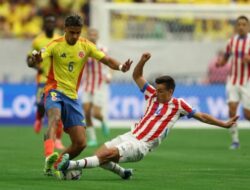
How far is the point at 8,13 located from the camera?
1206 inches

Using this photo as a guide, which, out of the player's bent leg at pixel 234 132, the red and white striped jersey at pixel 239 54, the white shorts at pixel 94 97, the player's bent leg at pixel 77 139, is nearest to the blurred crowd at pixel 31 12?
the white shorts at pixel 94 97

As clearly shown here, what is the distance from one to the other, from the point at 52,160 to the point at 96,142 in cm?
804

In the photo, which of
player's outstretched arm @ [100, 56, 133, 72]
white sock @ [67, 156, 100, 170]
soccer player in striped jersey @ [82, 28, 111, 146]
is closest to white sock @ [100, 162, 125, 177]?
white sock @ [67, 156, 100, 170]

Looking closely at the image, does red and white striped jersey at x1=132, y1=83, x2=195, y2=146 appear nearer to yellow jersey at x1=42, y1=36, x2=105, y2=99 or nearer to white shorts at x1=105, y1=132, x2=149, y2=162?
white shorts at x1=105, y1=132, x2=149, y2=162

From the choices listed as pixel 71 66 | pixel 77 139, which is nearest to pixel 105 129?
pixel 71 66

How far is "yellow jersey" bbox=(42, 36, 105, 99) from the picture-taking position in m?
12.9

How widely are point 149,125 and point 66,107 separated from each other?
1341 mm

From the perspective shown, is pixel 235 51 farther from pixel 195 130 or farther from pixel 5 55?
pixel 5 55

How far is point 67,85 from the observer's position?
12938mm

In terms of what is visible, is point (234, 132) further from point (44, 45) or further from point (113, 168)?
point (113, 168)

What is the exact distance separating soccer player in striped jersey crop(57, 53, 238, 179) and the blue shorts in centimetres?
91

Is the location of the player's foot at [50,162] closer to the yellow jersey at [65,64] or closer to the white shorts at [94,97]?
the yellow jersey at [65,64]

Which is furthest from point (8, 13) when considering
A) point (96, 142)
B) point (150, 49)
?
point (96, 142)

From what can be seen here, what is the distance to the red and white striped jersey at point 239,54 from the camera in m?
19.3
